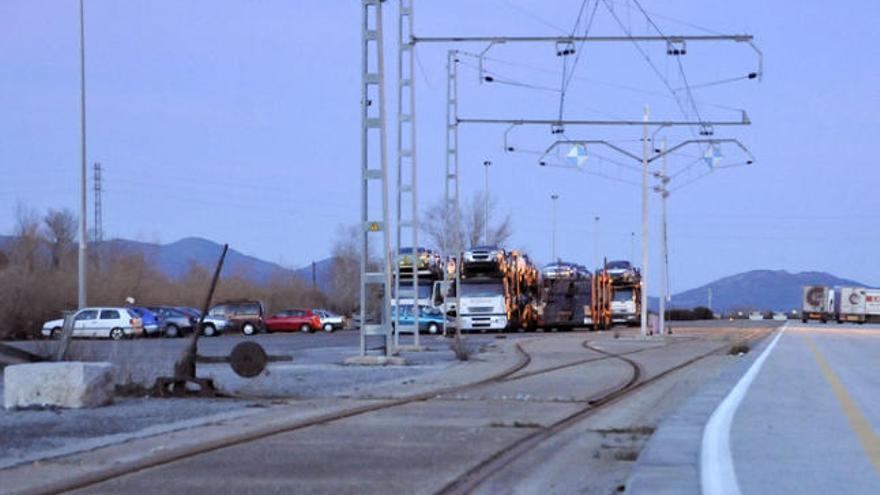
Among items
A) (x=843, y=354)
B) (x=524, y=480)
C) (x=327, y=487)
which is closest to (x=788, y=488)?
(x=524, y=480)

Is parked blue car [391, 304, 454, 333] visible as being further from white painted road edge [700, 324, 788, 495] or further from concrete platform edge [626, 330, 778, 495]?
white painted road edge [700, 324, 788, 495]

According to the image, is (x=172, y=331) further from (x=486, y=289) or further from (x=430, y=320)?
(x=486, y=289)

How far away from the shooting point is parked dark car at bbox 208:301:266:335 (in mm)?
60406

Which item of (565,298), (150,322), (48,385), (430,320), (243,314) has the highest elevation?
(565,298)

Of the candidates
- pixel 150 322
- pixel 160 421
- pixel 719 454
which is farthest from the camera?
pixel 150 322

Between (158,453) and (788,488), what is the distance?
6387 millimetres

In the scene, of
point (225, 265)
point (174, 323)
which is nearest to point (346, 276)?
point (225, 265)

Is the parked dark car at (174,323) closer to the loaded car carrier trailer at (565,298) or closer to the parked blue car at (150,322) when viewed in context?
the parked blue car at (150,322)

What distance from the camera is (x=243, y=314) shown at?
201 ft

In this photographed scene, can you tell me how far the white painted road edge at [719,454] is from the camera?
8977 mm

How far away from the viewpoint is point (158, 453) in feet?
40.7

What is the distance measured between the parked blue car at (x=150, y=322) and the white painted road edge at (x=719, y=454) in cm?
3906

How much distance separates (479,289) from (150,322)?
603 inches

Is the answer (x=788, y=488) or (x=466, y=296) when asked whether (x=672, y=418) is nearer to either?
(x=788, y=488)
